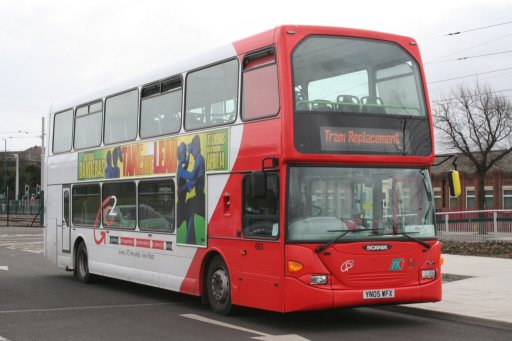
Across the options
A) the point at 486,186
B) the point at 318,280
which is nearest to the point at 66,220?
the point at 318,280

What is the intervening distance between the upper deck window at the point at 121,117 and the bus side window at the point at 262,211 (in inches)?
168

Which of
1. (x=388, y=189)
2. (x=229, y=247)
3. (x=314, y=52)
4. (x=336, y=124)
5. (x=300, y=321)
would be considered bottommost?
(x=300, y=321)

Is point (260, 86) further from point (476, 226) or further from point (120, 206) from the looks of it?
point (476, 226)

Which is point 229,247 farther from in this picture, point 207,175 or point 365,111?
point 365,111

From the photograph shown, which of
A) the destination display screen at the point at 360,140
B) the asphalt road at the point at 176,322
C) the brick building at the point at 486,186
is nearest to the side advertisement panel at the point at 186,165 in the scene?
the asphalt road at the point at 176,322

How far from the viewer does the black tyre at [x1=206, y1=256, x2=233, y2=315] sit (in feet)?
39.2

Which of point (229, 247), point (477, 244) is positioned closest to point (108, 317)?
point (229, 247)

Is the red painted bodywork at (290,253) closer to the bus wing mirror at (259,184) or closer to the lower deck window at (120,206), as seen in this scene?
the bus wing mirror at (259,184)

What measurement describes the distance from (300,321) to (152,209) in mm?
3828

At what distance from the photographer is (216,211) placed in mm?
12258

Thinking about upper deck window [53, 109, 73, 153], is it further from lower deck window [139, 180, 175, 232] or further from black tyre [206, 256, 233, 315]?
black tyre [206, 256, 233, 315]

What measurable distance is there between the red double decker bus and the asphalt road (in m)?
0.42

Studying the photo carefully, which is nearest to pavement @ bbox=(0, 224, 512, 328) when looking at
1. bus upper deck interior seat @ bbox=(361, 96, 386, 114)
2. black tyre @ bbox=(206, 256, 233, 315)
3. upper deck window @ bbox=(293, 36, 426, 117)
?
black tyre @ bbox=(206, 256, 233, 315)

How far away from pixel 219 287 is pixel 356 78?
362 cm
